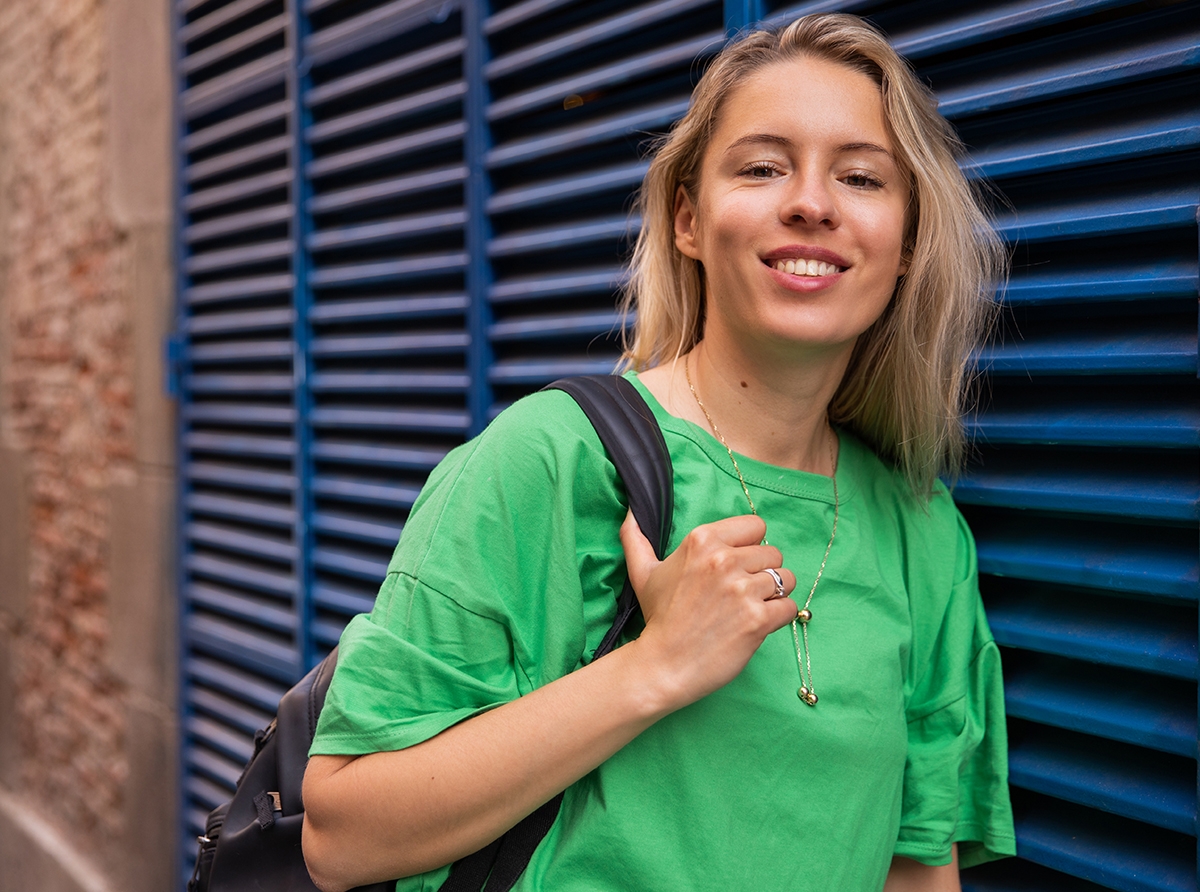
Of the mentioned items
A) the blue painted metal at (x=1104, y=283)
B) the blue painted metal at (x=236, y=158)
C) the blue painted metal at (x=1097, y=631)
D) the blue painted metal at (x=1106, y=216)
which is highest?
the blue painted metal at (x=236, y=158)

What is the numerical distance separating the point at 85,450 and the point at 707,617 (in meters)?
4.42

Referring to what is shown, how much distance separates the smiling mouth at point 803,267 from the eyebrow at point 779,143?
0.18 m

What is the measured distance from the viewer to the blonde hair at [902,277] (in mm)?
1591

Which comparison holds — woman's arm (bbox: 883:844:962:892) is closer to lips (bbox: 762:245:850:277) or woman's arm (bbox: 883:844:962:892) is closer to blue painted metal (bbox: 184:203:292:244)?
lips (bbox: 762:245:850:277)

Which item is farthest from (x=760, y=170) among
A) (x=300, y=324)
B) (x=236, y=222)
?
(x=236, y=222)

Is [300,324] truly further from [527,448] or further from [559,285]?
[527,448]

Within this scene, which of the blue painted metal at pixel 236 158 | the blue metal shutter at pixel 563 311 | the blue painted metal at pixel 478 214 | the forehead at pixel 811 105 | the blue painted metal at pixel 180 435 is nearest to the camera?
the forehead at pixel 811 105

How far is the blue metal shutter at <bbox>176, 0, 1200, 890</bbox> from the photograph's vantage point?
163cm

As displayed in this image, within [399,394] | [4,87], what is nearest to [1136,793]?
[399,394]

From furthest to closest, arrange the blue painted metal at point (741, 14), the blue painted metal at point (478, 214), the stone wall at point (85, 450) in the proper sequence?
the stone wall at point (85, 450), the blue painted metal at point (478, 214), the blue painted metal at point (741, 14)

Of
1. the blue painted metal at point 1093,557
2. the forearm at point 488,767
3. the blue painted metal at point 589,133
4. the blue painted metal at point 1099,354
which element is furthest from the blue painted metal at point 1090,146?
the forearm at point 488,767

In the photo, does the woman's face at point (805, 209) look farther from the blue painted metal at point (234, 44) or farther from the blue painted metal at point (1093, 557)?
the blue painted metal at point (234, 44)

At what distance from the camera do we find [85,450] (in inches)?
193

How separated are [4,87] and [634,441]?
5.55 m
